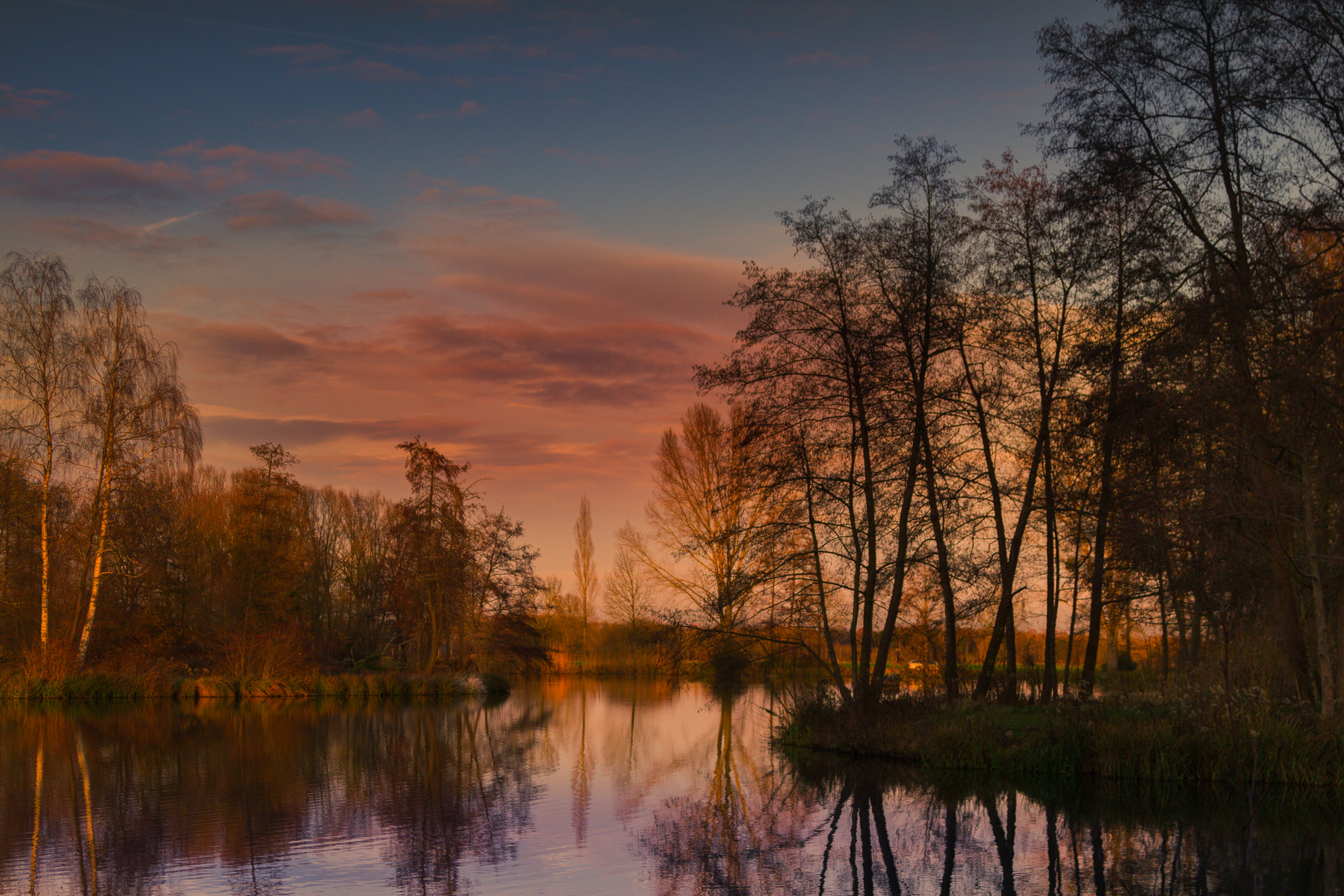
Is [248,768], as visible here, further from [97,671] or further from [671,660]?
[97,671]

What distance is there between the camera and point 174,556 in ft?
136

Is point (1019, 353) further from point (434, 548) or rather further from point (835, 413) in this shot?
point (434, 548)

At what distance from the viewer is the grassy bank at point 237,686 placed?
31016 mm

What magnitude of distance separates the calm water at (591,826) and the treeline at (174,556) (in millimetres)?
14836

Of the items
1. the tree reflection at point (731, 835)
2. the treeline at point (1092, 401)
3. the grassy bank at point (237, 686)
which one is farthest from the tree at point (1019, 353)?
the grassy bank at point (237, 686)

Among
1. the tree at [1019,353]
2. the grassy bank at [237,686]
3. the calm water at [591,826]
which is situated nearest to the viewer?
the calm water at [591,826]

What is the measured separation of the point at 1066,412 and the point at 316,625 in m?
38.1

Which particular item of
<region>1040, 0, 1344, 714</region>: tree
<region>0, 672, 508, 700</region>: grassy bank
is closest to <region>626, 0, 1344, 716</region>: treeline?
<region>1040, 0, 1344, 714</region>: tree

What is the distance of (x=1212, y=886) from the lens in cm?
875

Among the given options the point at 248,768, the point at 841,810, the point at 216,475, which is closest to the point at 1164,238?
the point at 841,810

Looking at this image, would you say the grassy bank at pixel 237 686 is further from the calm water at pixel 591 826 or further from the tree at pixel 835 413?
the tree at pixel 835 413

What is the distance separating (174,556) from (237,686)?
910cm

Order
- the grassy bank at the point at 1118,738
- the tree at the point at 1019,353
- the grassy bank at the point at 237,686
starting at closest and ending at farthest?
1. the grassy bank at the point at 1118,738
2. the tree at the point at 1019,353
3. the grassy bank at the point at 237,686

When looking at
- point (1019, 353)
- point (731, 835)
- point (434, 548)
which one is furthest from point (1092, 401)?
point (434, 548)
